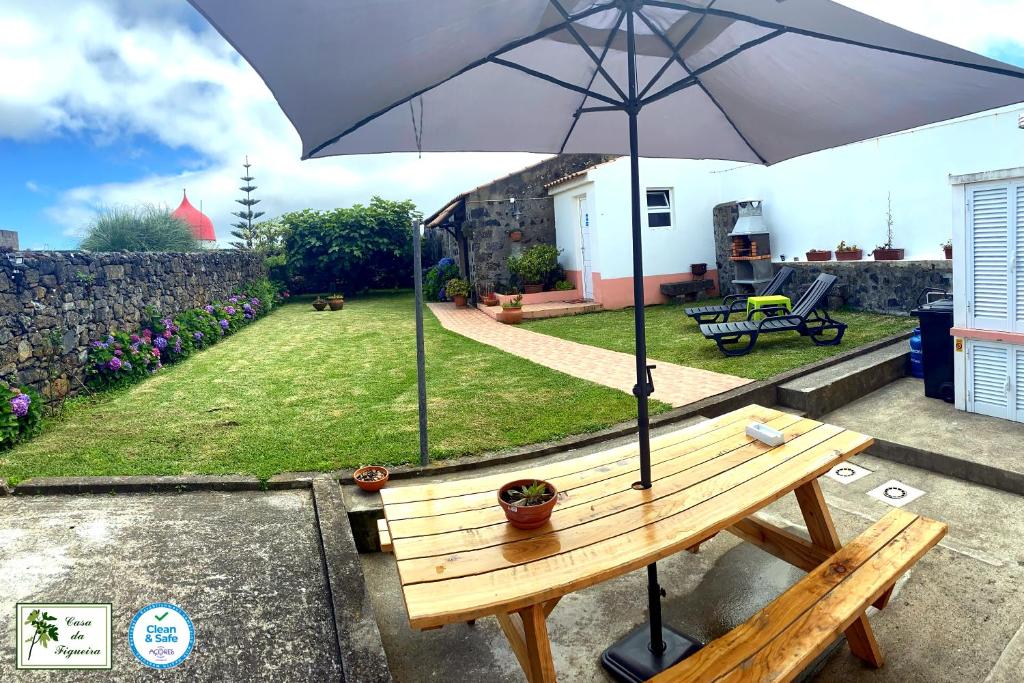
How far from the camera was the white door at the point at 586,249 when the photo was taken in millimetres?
13719

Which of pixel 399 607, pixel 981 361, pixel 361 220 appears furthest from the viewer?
pixel 361 220

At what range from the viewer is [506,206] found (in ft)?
50.5

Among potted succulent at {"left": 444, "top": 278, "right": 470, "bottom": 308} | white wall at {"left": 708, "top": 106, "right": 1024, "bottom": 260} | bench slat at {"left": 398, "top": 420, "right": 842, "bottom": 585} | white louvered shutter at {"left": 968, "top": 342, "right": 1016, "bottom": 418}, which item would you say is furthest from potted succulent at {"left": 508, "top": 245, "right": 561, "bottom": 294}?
bench slat at {"left": 398, "top": 420, "right": 842, "bottom": 585}

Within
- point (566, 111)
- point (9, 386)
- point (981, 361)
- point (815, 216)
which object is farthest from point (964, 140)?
point (9, 386)

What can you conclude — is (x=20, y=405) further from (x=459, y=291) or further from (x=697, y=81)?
(x=459, y=291)

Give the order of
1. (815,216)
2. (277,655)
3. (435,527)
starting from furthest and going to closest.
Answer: (815,216) < (277,655) < (435,527)

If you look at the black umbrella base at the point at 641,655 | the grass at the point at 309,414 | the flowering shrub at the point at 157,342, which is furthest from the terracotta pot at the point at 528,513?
the flowering shrub at the point at 157,342

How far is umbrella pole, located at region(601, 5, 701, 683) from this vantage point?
8.52 ft

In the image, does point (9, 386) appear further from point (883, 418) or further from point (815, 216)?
point (815, 216)

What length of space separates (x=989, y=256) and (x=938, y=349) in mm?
1108

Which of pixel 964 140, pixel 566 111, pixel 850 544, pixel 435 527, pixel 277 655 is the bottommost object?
pixel 277 655

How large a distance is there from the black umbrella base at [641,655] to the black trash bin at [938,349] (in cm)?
452

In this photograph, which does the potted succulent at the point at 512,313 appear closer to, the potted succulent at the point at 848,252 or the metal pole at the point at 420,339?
the potted succulent at the point at 848,252

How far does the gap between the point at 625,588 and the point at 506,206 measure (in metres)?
12.9
